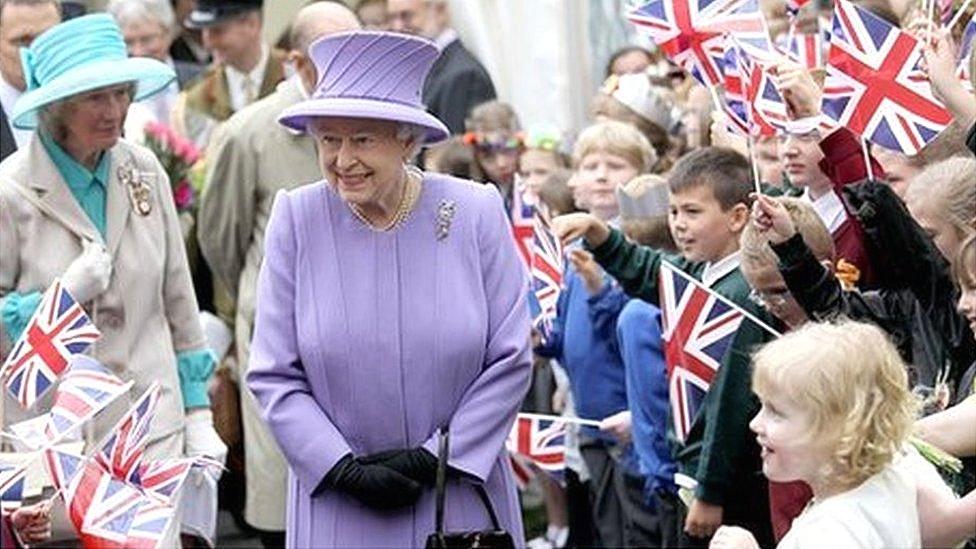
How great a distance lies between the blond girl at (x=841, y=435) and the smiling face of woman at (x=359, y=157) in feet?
5.34


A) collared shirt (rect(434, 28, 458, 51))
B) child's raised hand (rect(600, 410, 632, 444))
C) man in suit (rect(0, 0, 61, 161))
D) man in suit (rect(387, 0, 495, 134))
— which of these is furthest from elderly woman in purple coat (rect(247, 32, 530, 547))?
collared shirt (rect(434, 28, 458, 51))

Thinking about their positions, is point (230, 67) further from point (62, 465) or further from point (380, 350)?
point (62, 465)

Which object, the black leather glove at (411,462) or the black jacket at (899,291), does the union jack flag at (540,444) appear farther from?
the black jacket at (899,291)

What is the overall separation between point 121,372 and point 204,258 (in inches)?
103

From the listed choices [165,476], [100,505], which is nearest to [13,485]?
[100,505]

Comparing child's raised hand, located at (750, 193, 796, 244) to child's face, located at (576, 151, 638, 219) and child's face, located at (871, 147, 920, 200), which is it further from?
child's face, located at (576, 151, 638, 219)

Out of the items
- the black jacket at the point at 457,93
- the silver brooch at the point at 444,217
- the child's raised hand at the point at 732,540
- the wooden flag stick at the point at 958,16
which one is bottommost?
the black jacket at the point at 457,93

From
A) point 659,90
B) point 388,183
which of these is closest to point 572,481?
point 659,90

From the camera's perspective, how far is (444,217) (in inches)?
281

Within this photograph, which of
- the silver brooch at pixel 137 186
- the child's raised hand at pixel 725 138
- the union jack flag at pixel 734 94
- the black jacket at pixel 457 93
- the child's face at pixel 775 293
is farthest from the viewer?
the black jacket at pixel 457 93

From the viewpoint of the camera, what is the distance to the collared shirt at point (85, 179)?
7.84 meters

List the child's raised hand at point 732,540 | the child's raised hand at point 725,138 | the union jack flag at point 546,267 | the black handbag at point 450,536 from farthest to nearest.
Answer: the union jack flag at point 546,267 → the child's raised hand at point 725,138 → the black handbag at point 450,536 → the child's raised hand at point 732,540

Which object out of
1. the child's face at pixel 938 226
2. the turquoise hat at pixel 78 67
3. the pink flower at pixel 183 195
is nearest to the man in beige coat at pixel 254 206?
the pink flower at pixel 183 195

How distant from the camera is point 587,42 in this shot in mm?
13438
